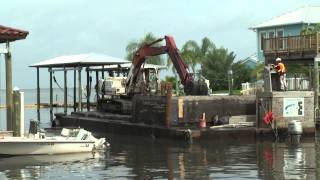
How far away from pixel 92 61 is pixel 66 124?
419 cm

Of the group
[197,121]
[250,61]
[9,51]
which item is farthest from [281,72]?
[250,61]

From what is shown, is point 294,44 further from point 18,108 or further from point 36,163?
point 36,163

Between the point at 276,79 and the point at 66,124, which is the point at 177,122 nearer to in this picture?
the point at 276,79

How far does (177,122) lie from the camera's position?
102 feet

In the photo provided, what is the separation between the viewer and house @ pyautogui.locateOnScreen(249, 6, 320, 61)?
184 ft

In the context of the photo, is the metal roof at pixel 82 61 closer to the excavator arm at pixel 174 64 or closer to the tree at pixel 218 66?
the excavator arm at pixel 174 64

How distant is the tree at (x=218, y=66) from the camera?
70.6 m

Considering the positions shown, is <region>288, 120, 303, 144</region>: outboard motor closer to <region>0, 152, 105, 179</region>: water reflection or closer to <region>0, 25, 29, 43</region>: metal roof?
<region>0, 152, 105, 179</region>: water reflection

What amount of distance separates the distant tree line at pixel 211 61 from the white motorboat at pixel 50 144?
43451 mm

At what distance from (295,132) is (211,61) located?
47086 mm

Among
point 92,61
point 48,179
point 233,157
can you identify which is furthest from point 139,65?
point 48,179

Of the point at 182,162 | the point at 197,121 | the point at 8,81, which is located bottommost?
the point at 182,162

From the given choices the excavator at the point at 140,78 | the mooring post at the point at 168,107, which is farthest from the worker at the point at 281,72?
the mooring post at the point at 168,107

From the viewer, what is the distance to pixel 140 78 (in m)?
39.0
